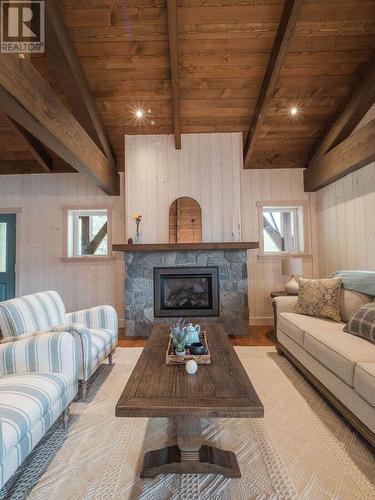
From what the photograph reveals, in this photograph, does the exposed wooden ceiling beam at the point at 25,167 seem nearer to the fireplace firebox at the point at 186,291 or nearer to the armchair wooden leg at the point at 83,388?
the fireplace firebox at the point at 186,291

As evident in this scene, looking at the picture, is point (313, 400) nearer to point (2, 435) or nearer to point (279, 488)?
point (279, 488)

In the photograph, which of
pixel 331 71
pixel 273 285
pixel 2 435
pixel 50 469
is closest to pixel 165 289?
pixel 273 285

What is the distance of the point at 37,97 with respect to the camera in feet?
7.05

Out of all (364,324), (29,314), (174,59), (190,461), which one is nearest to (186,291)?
(29,314)

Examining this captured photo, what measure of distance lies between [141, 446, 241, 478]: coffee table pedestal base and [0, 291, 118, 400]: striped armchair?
871mm

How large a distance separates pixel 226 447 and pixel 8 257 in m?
4.81

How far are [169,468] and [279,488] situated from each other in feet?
1.89

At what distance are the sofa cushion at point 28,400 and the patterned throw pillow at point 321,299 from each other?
2386 mm

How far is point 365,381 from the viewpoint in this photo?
5.16ft

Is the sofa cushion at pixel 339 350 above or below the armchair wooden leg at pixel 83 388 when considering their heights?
above

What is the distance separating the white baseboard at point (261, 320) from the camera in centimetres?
463

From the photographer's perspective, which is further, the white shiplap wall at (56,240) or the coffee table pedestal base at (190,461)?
the white shiplap wall at (56,240)

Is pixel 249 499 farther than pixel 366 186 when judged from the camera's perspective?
No

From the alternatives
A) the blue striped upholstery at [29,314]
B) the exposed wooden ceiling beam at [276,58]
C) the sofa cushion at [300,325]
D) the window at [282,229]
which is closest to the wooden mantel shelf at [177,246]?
the window at [282,229]
